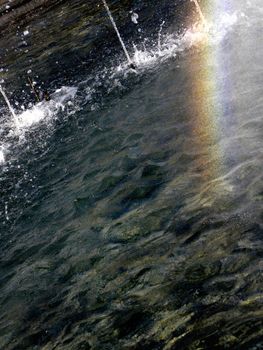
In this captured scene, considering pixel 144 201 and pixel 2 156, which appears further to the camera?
pixel 2 156

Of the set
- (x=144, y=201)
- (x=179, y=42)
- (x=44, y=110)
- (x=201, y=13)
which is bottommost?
(x=144, y=201)

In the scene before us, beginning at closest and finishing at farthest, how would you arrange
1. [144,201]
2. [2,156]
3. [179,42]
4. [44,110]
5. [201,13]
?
[144,201]
[2,156]
[44,110]
[179,42]
[201,13]

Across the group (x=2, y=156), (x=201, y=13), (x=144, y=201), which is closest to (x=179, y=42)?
(x=201, y=13)

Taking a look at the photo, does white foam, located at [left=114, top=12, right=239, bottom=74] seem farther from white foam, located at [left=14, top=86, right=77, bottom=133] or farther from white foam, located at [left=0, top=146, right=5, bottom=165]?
white foam, located at [left=0, top=146, right=5, bottom=165]

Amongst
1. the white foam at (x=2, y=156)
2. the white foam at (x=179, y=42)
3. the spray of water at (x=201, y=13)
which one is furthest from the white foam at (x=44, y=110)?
the spray of water at (x=201, y=13)

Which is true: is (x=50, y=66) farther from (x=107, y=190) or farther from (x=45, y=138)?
(x=107, y=190)

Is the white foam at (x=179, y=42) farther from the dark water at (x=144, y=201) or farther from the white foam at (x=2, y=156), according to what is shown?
the white foam at (x=2, y=156)

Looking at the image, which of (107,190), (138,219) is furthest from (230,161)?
(107,190)

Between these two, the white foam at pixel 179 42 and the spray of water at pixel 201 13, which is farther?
the spray of water at pixel 201 13

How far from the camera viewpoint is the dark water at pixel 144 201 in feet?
18.5

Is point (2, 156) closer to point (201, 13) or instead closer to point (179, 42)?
point (179, 42)

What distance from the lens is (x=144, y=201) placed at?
8039mm

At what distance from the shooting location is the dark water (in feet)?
18.5

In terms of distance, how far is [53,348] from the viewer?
586 cm
